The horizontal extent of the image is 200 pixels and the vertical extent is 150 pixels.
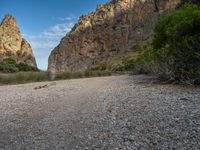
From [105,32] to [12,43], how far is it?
114 ft

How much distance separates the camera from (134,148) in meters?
5.29

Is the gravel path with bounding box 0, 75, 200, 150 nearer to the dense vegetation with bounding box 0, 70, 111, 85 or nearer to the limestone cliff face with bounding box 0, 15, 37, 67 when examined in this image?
the dense vegetation with bounding box 0, 70, 111, 85

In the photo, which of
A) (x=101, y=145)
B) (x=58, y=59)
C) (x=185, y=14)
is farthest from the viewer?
(x=58, y=59)

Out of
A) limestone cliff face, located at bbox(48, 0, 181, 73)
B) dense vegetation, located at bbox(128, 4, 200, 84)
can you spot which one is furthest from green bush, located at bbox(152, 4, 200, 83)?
limestone cliff face, located at bbox(48, 0, 181, 73)

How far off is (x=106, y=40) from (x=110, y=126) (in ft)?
341

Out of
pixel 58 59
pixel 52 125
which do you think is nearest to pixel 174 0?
pixel 58 59

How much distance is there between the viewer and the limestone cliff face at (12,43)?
3848 inches

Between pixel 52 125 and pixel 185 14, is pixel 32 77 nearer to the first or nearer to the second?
pixel 185 14

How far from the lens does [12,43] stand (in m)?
102

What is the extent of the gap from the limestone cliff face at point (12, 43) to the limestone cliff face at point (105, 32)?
1255 centimetres

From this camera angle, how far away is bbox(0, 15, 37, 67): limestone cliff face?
9773cm

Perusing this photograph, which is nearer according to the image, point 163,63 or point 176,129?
point 176,129

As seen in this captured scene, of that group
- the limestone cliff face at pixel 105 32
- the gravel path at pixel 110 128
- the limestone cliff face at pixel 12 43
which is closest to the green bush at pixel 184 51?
the gravel path at pixel 110 128

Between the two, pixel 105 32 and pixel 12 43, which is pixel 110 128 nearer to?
pixel 12 43
